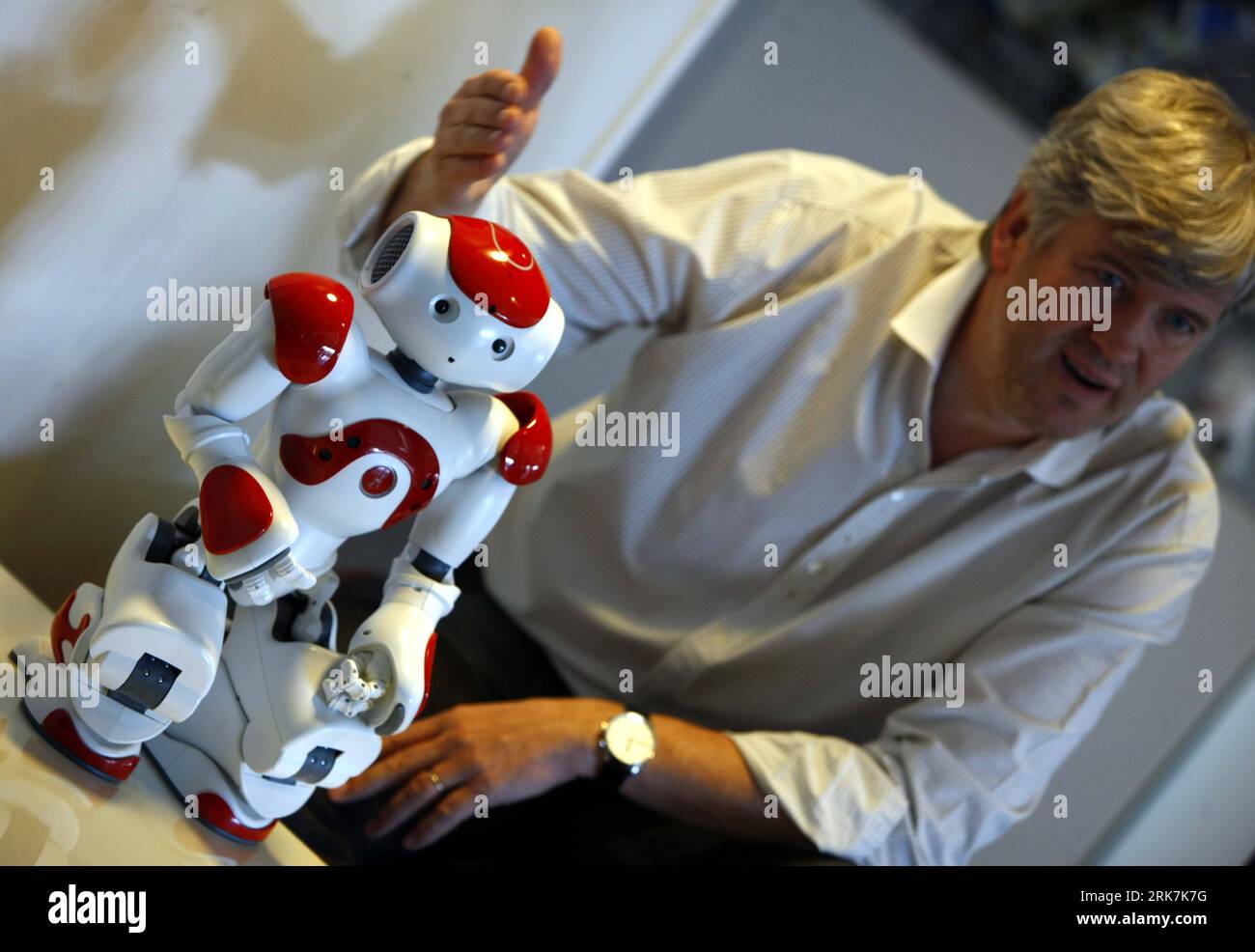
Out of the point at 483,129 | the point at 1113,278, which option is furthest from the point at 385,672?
the point at 1113,278

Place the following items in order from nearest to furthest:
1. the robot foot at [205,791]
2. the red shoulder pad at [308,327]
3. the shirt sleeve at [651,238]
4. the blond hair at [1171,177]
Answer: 1. the red shoulder pad at [308,327]
2. the robot foot at [205,791]
3. the blond hair at [1171,177]
4. the shirt sleeve at [651,238]

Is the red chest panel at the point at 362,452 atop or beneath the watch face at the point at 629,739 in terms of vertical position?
atop

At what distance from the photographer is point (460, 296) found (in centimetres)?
59

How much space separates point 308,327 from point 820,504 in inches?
26.7

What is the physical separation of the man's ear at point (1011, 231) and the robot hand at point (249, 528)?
2.57 ft

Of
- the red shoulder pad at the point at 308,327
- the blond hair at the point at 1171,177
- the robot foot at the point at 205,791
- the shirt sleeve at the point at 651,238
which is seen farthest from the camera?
the shirt sleeve at the point at 651,238

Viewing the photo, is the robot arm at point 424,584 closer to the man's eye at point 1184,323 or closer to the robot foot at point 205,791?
the robot foot at point 205,791

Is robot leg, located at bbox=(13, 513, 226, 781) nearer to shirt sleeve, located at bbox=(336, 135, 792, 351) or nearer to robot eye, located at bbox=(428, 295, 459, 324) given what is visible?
robot eye, located at bbox=(428, 295, 459, 324)

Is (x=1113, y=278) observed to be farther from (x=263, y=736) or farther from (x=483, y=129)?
(x=263, y=736)

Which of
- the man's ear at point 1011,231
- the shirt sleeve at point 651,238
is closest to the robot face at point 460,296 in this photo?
the shirt sleeve at point 651,238

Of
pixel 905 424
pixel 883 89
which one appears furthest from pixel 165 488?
pixel 883 89

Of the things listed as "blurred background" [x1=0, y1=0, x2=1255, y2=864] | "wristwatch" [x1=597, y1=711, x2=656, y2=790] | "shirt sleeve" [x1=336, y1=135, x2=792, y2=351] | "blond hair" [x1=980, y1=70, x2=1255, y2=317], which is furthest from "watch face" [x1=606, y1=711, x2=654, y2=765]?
"blond hair" [x1=980, y1=70, x2=1255, y2=317]

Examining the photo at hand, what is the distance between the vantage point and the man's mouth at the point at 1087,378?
1.03m

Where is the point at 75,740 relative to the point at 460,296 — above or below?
below
